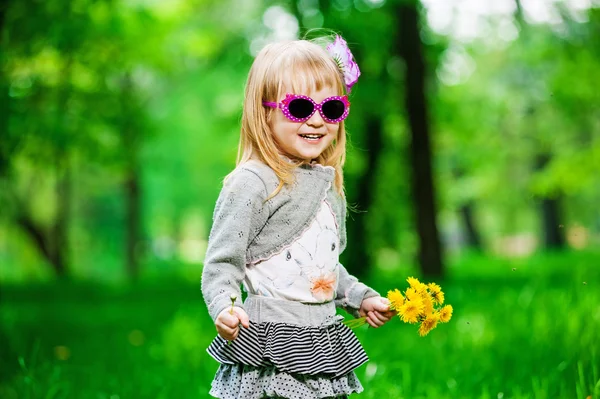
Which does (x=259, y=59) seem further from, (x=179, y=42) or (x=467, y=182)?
(x=467, y=182)

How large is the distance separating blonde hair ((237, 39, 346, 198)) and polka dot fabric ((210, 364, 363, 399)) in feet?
1.94

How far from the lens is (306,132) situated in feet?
8.80

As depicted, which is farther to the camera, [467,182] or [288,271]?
[467,182]

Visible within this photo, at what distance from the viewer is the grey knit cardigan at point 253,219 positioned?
2.53m

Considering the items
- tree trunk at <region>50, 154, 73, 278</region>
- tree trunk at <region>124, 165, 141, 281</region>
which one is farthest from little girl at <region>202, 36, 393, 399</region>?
tree trunk at <region>50, 154, 73, 278</region>

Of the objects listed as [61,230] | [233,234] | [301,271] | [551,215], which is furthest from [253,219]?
[551,215]

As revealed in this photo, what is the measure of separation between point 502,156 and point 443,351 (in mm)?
17824

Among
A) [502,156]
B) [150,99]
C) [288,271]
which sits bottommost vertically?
[502,156]

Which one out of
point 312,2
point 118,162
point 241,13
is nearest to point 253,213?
point 312,2

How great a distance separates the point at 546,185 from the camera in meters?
11.6

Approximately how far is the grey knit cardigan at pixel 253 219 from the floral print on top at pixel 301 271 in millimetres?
30

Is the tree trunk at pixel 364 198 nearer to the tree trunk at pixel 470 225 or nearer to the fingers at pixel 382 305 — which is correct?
the fingers at pixel 382 305

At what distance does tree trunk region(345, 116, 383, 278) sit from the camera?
1241 cm

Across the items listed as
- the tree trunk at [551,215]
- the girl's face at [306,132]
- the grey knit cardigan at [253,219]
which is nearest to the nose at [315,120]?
the girl's face at [306,132]
